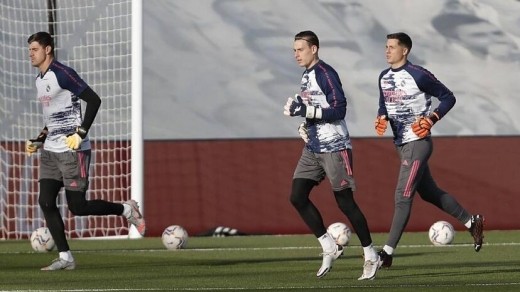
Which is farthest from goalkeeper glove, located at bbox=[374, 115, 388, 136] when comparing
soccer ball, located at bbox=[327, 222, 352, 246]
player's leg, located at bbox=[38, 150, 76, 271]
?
soccer ball, located at bbox=[327, 222, 352, 246]

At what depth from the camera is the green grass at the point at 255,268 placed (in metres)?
9.92

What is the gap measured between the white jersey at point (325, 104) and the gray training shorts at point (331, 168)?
0.05m

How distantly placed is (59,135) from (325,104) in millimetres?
2591

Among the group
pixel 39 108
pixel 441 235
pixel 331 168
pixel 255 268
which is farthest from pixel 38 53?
pixel 39 108

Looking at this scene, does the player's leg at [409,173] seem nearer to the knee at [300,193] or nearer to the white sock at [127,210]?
the knee at [300,193]

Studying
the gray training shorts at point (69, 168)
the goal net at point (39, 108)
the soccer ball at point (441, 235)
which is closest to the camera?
the gray training shorts at point (69, 168)

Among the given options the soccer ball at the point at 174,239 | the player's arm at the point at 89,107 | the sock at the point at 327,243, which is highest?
the player's arm at the point at 89,107

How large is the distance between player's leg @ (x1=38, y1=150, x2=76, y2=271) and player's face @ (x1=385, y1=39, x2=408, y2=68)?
9.89ft

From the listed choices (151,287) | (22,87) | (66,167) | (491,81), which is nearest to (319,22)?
(491,81)

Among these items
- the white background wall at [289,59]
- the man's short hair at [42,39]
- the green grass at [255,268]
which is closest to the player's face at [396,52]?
the green grass at [255,268]

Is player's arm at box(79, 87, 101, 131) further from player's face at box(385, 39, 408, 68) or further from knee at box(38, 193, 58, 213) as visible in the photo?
player's face at box(385, 39, 408, 68)

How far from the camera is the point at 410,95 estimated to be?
11.7 meters

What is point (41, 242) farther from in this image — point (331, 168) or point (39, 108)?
point (331, 168)

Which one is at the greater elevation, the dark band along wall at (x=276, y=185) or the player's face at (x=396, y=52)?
the player's face at (x=396, y=52)
